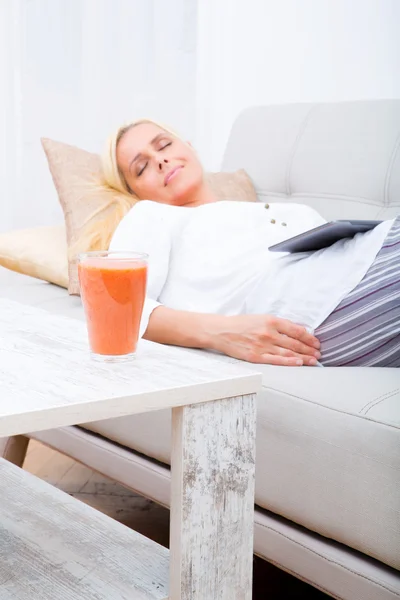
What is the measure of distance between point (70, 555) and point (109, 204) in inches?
38.5

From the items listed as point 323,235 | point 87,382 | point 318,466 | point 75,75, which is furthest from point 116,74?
point 87,382

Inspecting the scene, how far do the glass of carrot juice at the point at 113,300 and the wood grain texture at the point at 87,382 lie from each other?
0.07 feet

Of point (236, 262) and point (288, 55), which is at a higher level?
point (288, 55)

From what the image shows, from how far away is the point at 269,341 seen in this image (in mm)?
1263

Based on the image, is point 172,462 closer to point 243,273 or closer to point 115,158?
point 243,273

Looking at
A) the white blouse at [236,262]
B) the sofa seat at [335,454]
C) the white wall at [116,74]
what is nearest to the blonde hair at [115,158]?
the white blouse at [236,262]

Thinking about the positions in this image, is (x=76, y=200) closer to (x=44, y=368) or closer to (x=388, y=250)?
(x=388, y=250)

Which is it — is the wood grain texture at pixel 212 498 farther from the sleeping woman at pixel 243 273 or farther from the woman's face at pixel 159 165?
the woman's face at pixel 159 165

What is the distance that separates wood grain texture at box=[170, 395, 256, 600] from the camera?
777mm

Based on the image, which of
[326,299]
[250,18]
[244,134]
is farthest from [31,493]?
[250,18]

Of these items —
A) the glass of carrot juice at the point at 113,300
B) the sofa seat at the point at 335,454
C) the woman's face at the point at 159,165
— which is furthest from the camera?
the woman's face at the point at 159,165

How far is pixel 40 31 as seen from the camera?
2.79m

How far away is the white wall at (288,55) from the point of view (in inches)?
91.6

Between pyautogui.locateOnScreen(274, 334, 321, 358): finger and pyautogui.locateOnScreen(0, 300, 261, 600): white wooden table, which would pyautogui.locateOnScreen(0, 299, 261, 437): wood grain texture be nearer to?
pyautogui.locateOnScreen(0, 300, 261, 600): white wooden table
